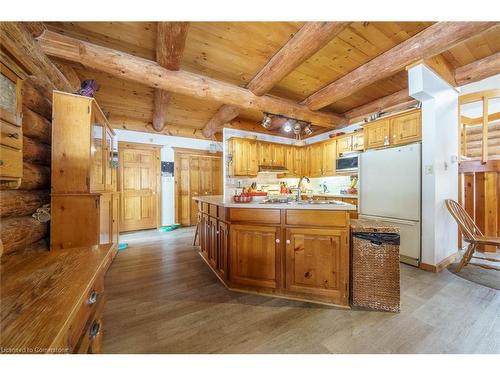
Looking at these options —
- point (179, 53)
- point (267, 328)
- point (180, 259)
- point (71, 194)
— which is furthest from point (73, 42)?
point (267, 328)

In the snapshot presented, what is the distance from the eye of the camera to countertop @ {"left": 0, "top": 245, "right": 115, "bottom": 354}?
1.92 ft

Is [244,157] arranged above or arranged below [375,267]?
above

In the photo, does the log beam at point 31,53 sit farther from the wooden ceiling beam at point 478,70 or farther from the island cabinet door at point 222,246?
the wooden ceiling beam at point 478,70

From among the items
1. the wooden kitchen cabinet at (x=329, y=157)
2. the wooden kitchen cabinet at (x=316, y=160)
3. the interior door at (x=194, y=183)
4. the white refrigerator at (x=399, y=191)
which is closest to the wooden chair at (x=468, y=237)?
the white refrigerator at (x=399, y=191)

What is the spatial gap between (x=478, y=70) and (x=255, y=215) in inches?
146

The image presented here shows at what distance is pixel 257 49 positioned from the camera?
2338 mm

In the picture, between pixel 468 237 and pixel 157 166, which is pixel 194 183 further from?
pixel 468 237

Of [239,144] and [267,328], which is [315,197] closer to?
[239,144]

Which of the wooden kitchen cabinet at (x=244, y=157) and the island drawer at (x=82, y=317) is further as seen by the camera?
the wooden kitchen cabinet at (x=244, y=157)

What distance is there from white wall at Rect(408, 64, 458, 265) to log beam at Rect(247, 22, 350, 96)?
1444mm

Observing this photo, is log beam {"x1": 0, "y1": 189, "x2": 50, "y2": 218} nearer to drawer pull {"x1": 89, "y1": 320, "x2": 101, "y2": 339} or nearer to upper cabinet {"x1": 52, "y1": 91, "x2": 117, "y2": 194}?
upper cabinet {"x1": 52, "y1": 91, "x2": 117, "y2": 194}

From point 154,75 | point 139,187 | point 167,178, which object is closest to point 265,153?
point 167,178

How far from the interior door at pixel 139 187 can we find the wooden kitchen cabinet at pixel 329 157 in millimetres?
4428

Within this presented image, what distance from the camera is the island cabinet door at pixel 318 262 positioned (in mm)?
1842
